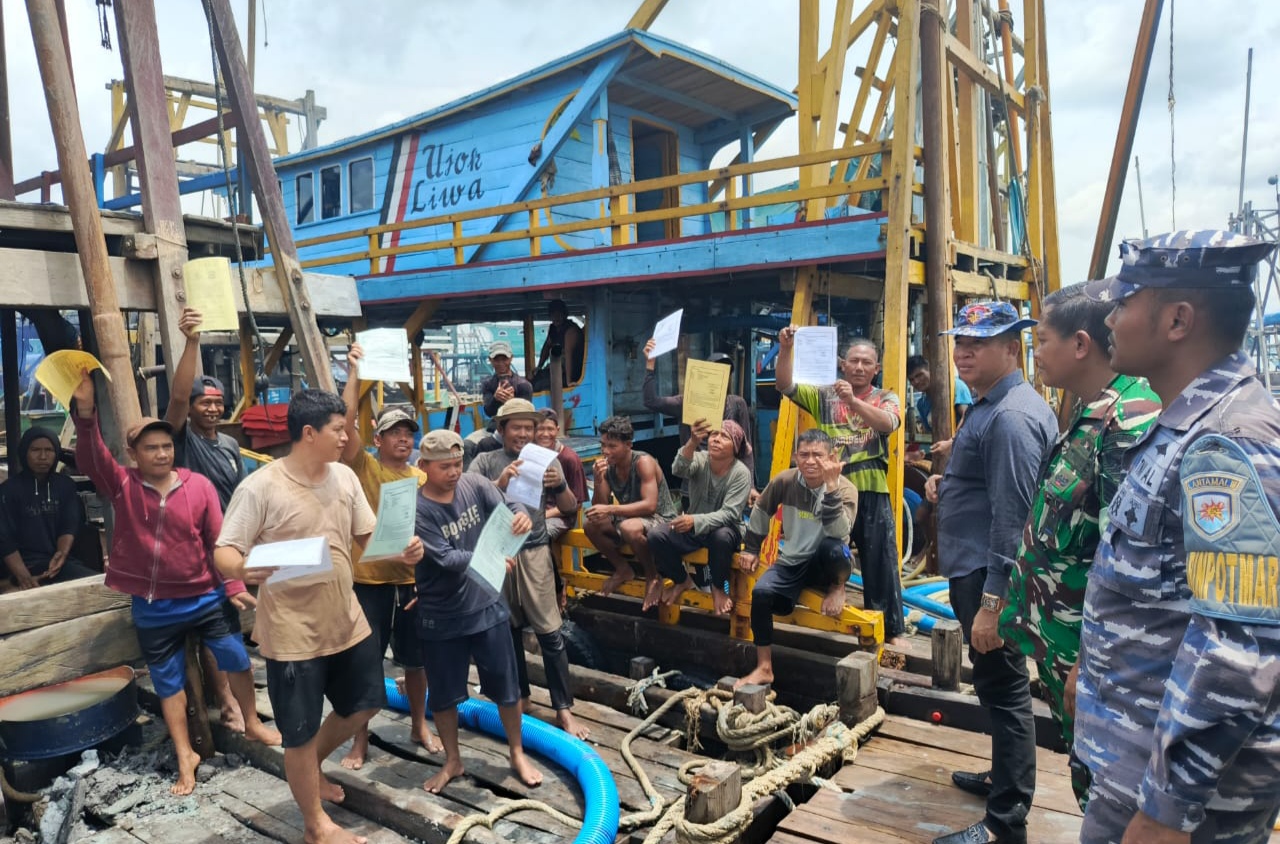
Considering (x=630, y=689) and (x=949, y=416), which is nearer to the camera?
(x=630, y=689)

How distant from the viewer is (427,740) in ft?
14.0

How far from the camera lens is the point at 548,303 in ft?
31.5

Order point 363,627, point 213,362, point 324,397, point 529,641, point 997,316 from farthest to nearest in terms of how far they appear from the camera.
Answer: point 213,362 < point 529,641 < point 363,627 < point 324,397 < point 997,316

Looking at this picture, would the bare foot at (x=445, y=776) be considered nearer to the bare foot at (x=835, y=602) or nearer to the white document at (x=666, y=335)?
the bare foot at (x=835, y=602)

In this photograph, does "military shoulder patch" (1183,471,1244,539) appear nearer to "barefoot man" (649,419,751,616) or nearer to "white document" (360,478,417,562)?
"white document" (360,478,417,562)

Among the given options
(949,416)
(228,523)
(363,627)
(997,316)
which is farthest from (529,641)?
(997,316)

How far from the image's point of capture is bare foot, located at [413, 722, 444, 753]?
4227 mm

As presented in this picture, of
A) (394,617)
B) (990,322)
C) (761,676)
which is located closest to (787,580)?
(761,676)

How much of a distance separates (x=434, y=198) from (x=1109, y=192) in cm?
863

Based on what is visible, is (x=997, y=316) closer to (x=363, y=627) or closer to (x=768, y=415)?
(x=363, y=627)

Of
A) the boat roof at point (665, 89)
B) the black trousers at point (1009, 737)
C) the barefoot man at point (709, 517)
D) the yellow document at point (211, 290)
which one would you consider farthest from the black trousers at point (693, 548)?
the boat roof at point (665, 89)

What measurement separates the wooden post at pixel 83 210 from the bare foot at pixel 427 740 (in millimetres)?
2230

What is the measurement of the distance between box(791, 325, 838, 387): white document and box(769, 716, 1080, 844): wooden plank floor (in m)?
1.98

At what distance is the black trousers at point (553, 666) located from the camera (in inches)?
168
